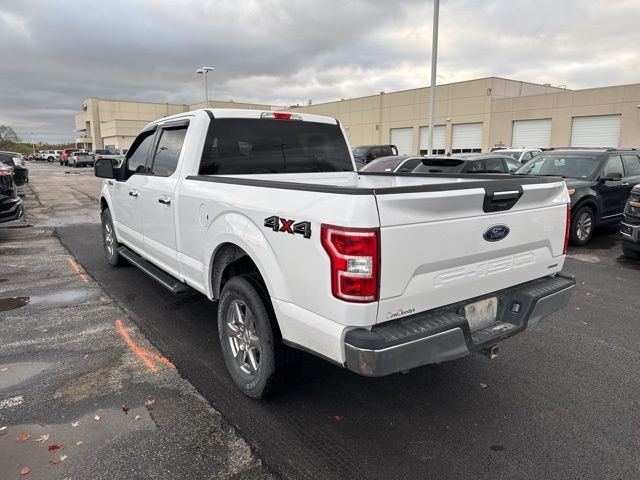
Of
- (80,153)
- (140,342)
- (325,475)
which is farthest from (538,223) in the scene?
(80,153)

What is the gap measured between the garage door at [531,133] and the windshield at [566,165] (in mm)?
25216

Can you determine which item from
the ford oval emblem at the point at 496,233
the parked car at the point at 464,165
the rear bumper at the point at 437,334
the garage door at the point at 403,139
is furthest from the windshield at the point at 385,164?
the garage door at the point at 403,139

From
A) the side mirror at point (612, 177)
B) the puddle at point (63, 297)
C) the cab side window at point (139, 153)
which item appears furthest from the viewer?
the side mirror at point (612, 177)

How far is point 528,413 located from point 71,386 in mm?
3418

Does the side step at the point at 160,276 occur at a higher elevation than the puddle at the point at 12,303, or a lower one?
higher

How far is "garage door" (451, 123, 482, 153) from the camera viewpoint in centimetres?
3644

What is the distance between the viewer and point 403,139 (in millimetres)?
42969

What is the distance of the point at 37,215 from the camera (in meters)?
13.6

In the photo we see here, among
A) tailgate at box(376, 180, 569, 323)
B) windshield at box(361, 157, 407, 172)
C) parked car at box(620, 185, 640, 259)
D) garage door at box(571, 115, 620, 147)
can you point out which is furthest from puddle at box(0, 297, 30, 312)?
garage door at box(571, 115, 620, 147)

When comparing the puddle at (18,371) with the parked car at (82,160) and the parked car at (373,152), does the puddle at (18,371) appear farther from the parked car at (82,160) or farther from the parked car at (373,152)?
the parked car at (82,160)

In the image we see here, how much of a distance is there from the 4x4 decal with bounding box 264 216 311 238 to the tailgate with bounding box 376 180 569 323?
438mm

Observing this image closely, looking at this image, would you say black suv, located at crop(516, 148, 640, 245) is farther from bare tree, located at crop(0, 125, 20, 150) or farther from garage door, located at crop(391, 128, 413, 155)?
bare tree, located at crop(0, 125, 20, 150)

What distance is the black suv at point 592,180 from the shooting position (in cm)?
893

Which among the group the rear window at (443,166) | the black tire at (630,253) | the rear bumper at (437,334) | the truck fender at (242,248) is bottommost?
the black tire at (630,253)
